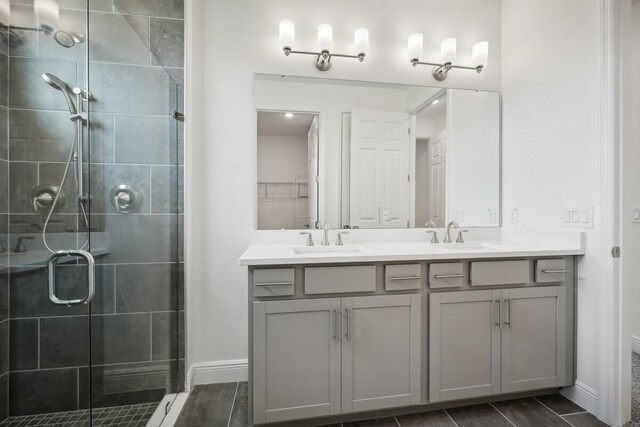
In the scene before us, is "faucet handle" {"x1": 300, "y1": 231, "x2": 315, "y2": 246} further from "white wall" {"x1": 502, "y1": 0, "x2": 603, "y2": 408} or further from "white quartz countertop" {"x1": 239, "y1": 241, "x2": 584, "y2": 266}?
"white wall" {"x1": 502, "y1": 0, "x2": 603, "y2": 408}

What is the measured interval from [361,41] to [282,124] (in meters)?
0.76

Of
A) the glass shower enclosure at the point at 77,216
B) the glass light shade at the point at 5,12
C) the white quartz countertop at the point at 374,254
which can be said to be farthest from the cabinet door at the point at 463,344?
the glass light shade at the point at 5,12

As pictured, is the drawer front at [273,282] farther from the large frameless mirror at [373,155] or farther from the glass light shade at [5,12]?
the glass light shade at [5,12]

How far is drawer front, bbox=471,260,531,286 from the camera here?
1525 mm

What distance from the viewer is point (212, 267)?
73.7 inches

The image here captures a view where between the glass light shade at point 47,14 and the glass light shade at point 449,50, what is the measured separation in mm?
2146

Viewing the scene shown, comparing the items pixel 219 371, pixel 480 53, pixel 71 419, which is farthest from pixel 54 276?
pixel 480 53

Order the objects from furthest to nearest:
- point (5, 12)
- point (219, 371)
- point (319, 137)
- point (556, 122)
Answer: point (319, 137) → point (219, 371) → point (556, 122) → point (5, 12)

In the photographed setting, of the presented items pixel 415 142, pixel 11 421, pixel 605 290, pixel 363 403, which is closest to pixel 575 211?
pixel 605 290

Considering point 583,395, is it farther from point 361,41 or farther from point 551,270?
point 361,41

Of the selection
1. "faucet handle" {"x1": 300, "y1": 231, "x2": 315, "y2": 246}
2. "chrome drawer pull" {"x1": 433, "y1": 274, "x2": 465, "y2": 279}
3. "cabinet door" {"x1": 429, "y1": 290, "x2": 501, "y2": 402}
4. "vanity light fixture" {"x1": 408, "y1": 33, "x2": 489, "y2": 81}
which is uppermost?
"vanity light fixture" {"x1": 408, "y1": 33, "x2": 489, "y2": 81}

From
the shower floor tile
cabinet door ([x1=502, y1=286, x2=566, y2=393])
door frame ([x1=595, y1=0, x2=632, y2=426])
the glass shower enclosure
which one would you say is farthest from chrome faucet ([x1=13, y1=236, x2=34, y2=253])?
door frame ([x1=595, y1=0, x2=632, y2=426])

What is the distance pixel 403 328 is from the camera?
1460 mm

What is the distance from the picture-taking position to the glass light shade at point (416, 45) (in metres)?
1.98
